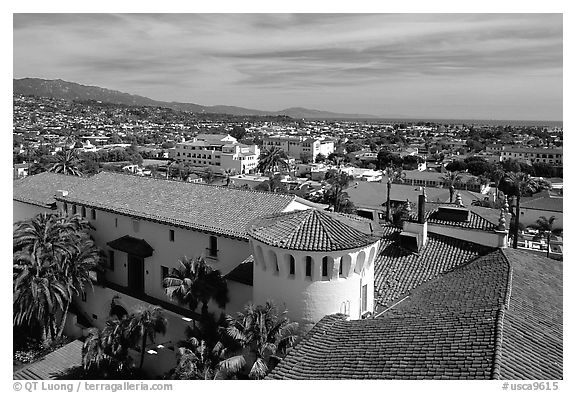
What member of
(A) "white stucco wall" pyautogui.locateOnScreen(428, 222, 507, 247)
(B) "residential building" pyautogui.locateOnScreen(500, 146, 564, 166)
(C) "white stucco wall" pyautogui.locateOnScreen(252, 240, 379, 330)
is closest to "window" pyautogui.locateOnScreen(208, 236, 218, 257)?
(C) "white stucco wall" pyautogui.locateOnScreen(252, 240, 379, 330)

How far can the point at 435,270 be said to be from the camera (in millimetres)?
22781

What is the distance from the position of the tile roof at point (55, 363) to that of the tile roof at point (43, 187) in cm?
1079

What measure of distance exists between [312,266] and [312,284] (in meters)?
0.57

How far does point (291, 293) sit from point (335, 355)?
3888 mm

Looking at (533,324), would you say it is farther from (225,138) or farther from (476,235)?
(225,138)

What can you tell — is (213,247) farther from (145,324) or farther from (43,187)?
(43,187)

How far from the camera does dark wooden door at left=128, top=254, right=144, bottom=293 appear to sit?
24531 mm

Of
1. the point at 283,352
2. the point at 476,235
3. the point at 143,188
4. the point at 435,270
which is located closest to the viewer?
the point at 283,352

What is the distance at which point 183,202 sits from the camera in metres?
24.6

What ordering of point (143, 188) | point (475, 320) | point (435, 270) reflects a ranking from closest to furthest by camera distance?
1. point (475, 320)
2. point (435, 270)
3. point (143, 188)

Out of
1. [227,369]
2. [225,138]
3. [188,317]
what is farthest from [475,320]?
[225,138]

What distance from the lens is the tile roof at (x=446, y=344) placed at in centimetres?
1146

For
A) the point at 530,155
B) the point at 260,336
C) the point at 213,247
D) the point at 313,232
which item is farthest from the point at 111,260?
the point at 530,155

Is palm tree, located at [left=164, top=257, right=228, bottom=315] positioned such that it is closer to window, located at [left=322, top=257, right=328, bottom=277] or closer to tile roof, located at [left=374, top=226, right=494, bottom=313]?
window, located at [left=322, top=257, right=328, bottom=277]
